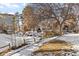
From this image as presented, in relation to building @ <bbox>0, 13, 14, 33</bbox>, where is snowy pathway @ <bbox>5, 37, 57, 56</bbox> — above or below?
below

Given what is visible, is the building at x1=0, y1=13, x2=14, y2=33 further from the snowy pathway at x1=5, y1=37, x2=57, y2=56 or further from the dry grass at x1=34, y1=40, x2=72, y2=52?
the dry grass at x1=34, y1=40, x2=72, y2=52

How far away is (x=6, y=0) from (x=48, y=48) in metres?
0.49

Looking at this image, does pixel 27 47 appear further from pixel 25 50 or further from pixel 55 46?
pixel 55 46

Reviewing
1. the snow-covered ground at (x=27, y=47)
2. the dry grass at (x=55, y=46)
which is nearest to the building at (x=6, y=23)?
the snow-covered ground at (x=27, y=47)

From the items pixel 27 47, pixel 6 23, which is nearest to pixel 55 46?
pixel 27 47

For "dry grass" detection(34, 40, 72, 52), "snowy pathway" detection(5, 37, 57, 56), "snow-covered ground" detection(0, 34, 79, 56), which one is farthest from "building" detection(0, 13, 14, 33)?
"dry grass" detection(34, 40, 72, 52)

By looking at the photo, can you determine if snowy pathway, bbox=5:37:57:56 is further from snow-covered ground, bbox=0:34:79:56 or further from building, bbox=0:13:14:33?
building, bbox=0:13:14:33

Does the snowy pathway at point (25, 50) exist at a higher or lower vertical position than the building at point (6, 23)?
lower

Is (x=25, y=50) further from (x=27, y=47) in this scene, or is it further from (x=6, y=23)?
(x=6, y=23)

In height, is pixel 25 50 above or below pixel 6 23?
below

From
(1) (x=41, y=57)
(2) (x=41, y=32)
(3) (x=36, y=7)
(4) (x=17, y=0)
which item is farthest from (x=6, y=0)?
(1) (x=41, y=57)

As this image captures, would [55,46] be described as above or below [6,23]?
below

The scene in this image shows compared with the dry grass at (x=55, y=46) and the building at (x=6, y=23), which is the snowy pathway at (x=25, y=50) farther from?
the building at (x=6, y=23)

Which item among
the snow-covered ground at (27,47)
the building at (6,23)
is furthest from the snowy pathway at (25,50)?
the building at (6,23)
